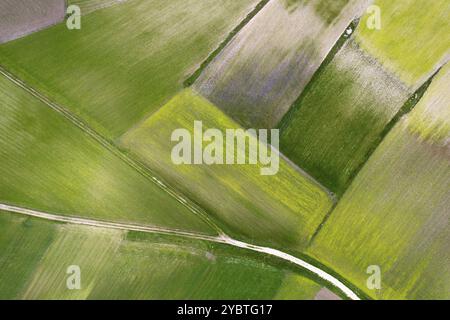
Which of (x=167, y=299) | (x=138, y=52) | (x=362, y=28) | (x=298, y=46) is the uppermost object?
(x=362, y=28)

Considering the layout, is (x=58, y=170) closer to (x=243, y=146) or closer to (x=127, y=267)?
(x=127, y=267)

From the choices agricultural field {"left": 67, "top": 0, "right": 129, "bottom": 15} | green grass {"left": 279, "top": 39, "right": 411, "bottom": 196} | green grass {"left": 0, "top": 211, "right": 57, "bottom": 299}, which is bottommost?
green grass {"left": 0, "top": 211, "right": 57, "bottom": 299}

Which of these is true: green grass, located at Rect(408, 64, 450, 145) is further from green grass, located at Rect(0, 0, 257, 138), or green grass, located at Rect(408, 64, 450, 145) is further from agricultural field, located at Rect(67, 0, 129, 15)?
agricultural field, located at Rect(67, 0, 129, 15)

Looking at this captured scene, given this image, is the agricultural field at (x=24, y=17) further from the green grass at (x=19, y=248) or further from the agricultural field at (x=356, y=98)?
the agricultural field at (x=356, y=98)

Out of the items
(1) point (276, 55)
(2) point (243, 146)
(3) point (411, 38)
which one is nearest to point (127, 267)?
(2) point (243, 146)

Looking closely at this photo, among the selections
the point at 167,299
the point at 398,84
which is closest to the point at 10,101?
the point at 167,299

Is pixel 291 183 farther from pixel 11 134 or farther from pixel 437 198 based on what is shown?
pixel 11 134

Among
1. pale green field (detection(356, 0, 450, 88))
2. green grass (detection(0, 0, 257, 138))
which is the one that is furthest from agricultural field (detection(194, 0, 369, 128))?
pale green field (detection(356, 0, 450, 88))
